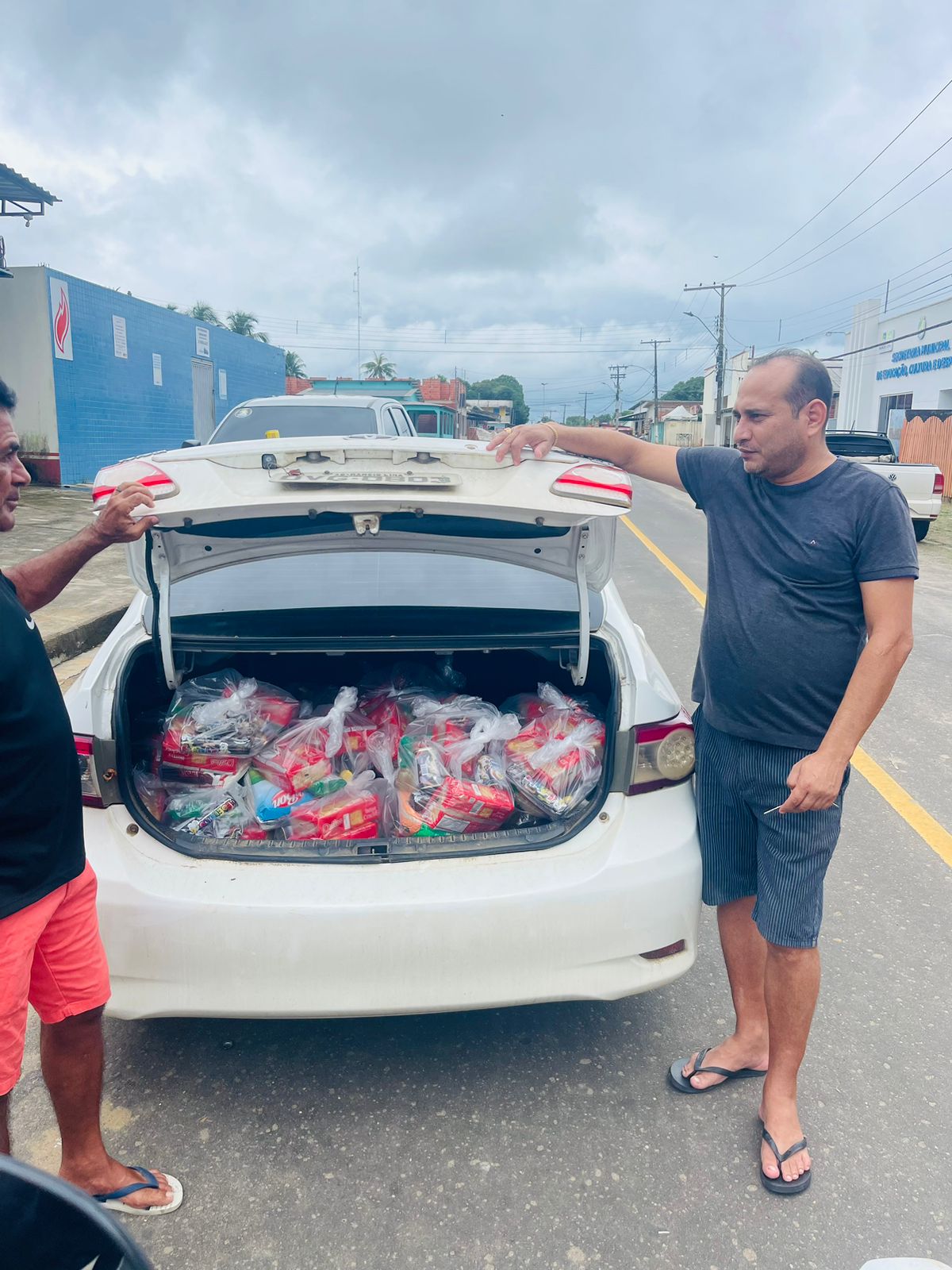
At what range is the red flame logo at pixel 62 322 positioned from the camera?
16281mm

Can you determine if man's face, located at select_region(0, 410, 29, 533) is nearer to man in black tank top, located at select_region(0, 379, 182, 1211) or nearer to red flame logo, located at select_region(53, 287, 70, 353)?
man in black tank top, located at select_region(0, 379, 182, 1211)

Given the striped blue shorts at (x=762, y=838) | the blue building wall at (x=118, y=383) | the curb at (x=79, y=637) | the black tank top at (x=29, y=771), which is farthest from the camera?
the blue building wall at (x=118, y=383)

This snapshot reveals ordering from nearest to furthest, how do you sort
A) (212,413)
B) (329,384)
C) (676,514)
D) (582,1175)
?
(582,1175) → (676,514) → (329,384) → (212,413)

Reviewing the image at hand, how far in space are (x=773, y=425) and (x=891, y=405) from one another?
38.4 m

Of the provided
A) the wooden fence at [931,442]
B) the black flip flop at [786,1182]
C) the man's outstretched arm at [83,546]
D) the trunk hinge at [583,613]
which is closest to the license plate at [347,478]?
the man's outstretched arm at [83,546]

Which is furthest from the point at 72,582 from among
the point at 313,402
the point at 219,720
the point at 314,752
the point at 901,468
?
the point at 901,468

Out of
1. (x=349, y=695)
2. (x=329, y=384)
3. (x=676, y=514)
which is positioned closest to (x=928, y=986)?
(x=349, y=695)

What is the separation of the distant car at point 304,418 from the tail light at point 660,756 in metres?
6.76

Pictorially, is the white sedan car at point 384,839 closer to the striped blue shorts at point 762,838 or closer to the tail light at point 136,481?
the tail light at point 136,481

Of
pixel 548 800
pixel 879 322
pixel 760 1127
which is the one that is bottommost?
pixel 760 1127

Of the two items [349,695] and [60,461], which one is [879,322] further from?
[349,695]

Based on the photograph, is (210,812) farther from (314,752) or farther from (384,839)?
(384,839)

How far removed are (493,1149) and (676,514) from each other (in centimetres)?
1652

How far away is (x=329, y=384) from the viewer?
73.2 ft
